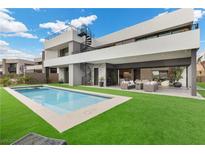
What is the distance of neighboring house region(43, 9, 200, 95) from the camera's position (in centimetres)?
891

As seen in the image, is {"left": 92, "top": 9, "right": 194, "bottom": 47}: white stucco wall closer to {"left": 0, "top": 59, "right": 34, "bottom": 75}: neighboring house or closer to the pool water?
the pool water

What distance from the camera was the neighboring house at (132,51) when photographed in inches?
351

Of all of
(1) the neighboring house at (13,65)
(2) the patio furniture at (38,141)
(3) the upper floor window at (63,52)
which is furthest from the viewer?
(1) the neighboring house at (13,65)

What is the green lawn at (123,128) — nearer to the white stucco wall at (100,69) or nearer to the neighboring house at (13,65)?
the white stucco wall at (100,69)

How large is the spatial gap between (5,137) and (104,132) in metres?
2.51

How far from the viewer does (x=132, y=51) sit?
33.7 feet

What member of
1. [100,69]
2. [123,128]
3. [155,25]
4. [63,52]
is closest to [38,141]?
[123,128]

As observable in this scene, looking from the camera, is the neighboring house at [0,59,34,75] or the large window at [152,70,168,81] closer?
the large window at [152,70,168,81]

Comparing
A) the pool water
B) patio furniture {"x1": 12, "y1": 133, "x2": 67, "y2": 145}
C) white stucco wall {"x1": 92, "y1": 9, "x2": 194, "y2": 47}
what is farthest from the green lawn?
white stucco wall {"x1": 92, "y1": 9, "x2": 194, "y2": 47}

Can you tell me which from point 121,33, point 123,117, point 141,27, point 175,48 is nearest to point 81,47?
point 121,33

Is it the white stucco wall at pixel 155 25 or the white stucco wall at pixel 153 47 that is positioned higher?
the white stucco wall at pixel 155 25

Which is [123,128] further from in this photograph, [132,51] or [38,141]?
[132,51]

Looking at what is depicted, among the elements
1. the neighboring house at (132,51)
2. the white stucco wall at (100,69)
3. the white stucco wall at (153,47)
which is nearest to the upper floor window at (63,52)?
the neighboring house at (132,51)
